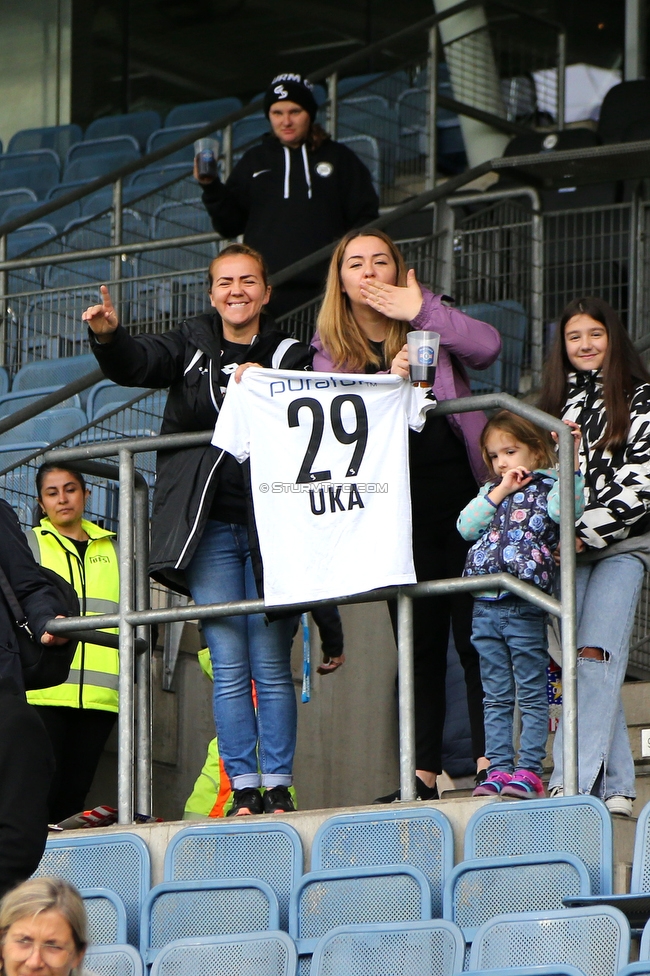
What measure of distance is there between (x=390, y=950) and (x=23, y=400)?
194 inches

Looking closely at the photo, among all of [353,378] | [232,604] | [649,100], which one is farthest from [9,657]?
[649,100]

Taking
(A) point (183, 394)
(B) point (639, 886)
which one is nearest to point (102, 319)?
(A) point (183, 394)

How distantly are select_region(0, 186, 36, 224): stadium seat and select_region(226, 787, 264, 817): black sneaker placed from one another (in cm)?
811

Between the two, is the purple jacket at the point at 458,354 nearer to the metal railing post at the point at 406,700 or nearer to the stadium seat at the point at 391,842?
the metal railing post at the point at 406,700

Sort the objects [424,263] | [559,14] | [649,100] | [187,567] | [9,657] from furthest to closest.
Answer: [559,14] < [649,100] < [424,263] < [187,567] < [9,657]

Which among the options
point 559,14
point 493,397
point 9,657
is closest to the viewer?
point 9,657

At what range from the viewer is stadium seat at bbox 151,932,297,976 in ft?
14.6

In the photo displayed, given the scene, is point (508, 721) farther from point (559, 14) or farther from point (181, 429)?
point (559, 14)

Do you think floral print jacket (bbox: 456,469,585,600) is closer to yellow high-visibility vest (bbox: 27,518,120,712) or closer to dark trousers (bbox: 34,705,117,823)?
yellow high-visibility vest (bbox: 27,518,120,712)

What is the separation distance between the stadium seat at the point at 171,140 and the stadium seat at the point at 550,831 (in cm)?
854

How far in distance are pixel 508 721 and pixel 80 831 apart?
4.33ft

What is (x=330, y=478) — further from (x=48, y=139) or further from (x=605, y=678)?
(x=48, y=139)

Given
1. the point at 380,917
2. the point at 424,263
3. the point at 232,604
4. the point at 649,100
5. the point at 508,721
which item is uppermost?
the point at 649,100

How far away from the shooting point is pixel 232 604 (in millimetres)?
5266
